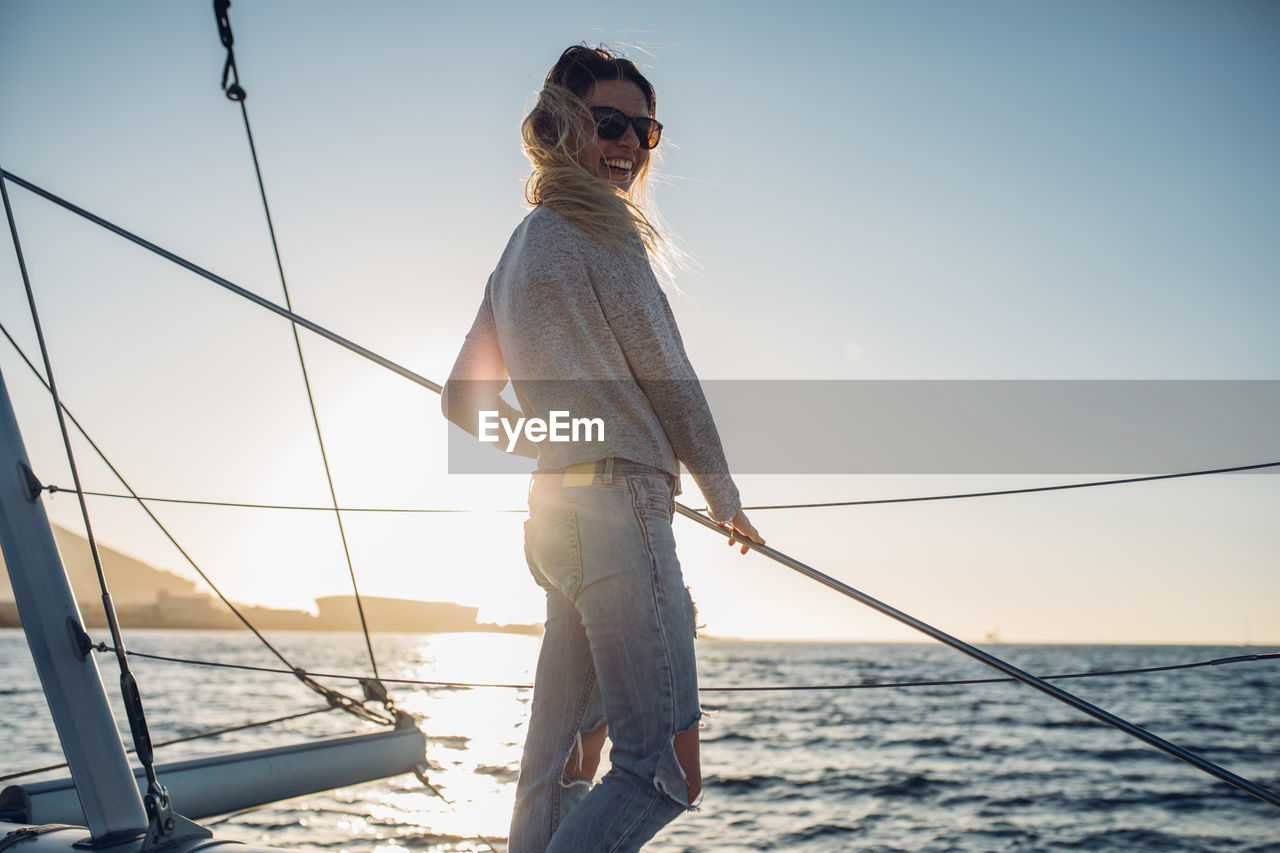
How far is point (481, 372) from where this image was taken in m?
1.71

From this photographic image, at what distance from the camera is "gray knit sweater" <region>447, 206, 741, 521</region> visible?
1443mm

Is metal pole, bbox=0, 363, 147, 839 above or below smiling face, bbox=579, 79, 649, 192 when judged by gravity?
below

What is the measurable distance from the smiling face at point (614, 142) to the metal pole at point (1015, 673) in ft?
2.06

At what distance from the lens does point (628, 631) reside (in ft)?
4.41

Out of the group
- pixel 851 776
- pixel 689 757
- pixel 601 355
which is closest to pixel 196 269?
pixel 601 355

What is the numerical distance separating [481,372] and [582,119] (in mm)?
495

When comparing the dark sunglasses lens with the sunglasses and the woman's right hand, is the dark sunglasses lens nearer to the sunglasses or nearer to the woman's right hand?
the sunglasses

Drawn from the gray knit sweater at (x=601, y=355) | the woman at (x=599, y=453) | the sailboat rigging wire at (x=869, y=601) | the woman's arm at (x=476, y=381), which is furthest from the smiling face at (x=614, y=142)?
the sailboat rigging wire at (x=869, y=601)

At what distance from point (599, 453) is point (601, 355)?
0.16 m

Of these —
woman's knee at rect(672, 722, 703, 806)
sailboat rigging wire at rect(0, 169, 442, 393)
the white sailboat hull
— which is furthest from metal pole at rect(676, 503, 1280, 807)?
the white sailboat hull

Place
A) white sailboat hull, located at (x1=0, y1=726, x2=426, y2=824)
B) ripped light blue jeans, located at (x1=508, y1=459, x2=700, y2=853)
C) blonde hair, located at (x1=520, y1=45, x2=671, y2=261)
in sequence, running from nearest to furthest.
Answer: ripped light blue jeans, located at (x1=508, y1=459, x2=700, y2=853) → blonde hair, located at (x1=520, y1=45, x2=671, y2=261) → white sailboat hull, located at (x1=0, y1=726, x2=426, y2=824)

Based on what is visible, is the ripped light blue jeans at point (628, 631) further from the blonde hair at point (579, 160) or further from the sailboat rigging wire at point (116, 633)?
the sailboat rigging wire at point (116, 633)

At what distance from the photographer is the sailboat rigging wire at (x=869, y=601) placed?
66.6 inches

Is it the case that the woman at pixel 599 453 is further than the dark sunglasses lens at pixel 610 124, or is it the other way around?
the dark sunglasses lens at pixel 610 124
